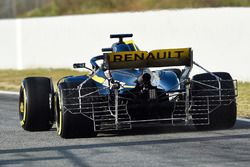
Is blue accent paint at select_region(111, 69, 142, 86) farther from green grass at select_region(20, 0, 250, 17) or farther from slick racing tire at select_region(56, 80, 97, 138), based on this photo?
green grass at select_region(20, 0, 250, 17)

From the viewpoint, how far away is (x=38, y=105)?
12.4 m

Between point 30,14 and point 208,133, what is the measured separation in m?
24.4

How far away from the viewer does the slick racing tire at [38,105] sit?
491 inches

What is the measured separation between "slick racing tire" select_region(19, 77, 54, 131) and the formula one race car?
0.83ft

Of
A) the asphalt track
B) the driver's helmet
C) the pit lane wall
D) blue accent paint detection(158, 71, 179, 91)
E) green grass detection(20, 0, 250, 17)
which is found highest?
green grass detection(20, 0, 250, 17)

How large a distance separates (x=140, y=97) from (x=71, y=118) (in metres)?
0.96

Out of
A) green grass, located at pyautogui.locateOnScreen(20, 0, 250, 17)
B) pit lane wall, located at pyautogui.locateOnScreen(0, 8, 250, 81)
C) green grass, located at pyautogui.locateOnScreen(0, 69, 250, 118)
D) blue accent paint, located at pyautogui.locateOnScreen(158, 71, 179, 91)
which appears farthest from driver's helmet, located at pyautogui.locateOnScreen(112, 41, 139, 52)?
green grass, located at pyautogui.locateOnScreen(20, 0, 250, 17)

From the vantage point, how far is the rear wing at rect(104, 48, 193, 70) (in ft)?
38.0

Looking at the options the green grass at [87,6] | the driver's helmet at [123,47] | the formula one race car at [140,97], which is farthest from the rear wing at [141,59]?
the green grass at [87,6]

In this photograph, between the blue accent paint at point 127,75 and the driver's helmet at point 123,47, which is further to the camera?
the driver's helmet at point 123,47

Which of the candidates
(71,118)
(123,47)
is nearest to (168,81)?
(123,47)

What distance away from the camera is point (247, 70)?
19891mm

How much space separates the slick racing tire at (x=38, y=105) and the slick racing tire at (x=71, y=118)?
0.76 meters

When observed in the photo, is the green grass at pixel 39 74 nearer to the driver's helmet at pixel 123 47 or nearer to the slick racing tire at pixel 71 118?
the driver's helmet at pixel 123 47
